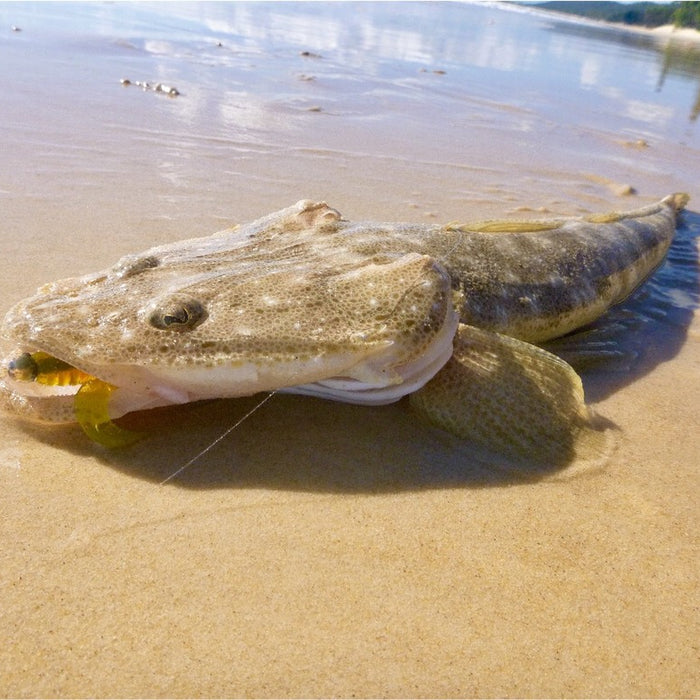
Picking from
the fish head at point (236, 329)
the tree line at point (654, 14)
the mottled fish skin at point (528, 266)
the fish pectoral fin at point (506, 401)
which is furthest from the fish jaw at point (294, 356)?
the tree line at point (654, 14)

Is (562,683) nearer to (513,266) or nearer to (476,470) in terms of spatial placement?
(476,470)

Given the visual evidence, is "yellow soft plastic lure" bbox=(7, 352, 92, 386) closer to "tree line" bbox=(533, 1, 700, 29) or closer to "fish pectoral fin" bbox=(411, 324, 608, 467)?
"fish pectoral fin" bbox=(411, 324, 608, 467)

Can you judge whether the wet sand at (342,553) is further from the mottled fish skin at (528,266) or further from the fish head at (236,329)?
the mottled fish skin at (528,266)

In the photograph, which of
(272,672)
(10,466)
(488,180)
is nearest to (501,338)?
(272,672)

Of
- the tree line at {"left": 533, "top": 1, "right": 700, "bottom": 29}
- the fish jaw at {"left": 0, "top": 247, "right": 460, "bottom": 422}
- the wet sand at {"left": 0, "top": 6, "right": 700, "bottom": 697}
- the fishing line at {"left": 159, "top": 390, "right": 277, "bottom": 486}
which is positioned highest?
the tree line at {"left": 533, "top": 1, "right": 700, "bottom": 29}

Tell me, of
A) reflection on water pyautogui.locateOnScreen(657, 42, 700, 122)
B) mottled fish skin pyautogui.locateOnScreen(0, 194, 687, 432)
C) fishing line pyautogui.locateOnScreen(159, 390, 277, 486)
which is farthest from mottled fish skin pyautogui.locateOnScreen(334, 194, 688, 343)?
reflection on water pyautogui.locateOnScreen(657, 42, 700, 122)

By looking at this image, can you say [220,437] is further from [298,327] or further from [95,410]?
[298,327]

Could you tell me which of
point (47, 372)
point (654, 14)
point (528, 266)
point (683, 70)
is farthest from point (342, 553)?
point (654, 14)
